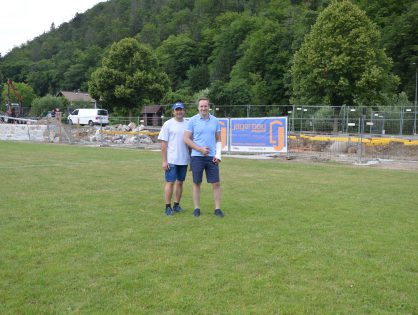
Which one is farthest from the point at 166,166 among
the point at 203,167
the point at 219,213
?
the point at 219,213

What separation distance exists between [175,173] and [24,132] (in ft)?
108

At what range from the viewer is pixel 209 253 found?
5074mm

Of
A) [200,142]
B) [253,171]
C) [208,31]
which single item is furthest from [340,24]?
[208,31]

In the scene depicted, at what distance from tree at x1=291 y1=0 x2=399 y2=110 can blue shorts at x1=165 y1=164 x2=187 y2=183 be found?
35589mm

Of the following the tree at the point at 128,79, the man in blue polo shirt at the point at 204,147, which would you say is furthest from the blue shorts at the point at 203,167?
the tree at the point at 128,79

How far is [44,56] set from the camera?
151625 millimetres

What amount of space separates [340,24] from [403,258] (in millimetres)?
42614

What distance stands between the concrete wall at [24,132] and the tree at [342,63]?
23030 mm

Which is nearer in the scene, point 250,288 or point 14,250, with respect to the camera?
point 250,288

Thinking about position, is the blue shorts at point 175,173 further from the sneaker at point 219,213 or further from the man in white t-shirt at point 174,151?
the sneaker at point 219,213

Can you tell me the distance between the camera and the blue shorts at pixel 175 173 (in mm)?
7395

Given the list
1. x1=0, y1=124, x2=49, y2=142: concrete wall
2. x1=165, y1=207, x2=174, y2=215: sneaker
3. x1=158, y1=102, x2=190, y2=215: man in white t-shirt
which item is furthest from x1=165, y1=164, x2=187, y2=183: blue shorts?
x1=0, y1=124, x2=49, y2=142: concrete wall

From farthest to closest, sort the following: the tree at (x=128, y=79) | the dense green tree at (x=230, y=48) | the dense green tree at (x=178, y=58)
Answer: the dense green tree at (x=178, y=58) → the dense green tree at (x=230, y=48) → the tree at (x=128, y=79)

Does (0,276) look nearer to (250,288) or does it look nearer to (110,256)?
(110,256)
